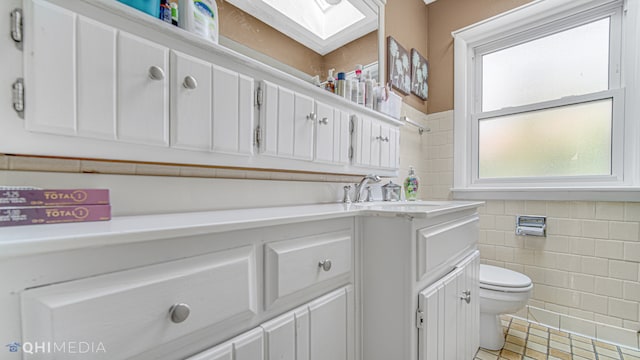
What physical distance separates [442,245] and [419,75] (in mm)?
1632

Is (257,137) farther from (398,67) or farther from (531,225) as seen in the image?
(531,225)

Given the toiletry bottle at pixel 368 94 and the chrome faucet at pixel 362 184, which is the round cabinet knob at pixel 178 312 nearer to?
the chrome faucet at pixel 362 184

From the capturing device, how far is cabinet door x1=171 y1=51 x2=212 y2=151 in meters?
0.73

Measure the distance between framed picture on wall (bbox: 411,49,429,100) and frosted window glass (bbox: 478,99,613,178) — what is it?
0.55m

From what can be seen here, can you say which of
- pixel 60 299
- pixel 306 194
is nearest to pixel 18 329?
pixel 60 299

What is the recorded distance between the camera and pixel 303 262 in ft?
2.40

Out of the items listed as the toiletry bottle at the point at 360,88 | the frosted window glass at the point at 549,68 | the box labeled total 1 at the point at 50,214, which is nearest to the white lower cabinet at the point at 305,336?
the box labeled total 1 at the point at 50,214

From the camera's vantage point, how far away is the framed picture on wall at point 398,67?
5.86 feet

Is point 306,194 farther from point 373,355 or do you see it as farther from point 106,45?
point 106,45

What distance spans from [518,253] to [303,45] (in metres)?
2.01

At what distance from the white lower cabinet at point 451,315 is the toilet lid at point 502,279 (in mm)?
155

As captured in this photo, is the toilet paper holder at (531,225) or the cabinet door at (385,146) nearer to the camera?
the cabinet door at (385,146)

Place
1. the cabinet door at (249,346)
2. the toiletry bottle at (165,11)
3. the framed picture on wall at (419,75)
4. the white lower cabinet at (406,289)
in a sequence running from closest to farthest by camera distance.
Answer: the cabinet door at (249,346) → the toiletry bottle at (165,11) → the white lower cabinet at (406,289) → the framed picture on wall at (419,75)

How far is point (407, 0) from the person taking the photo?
203cm
